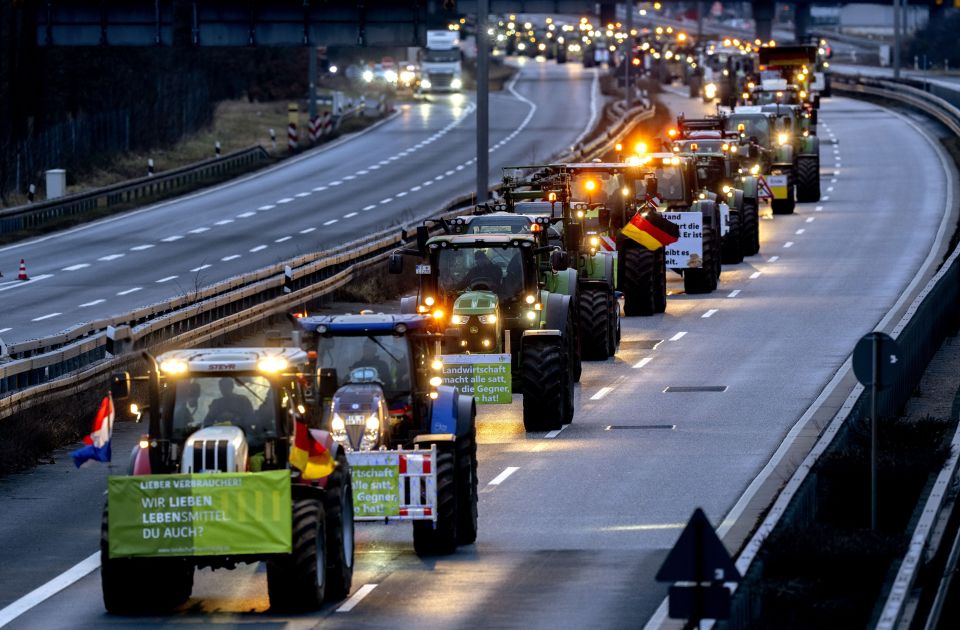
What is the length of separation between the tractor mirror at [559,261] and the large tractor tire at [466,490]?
1012 centimetres

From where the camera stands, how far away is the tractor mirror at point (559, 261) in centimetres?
3164

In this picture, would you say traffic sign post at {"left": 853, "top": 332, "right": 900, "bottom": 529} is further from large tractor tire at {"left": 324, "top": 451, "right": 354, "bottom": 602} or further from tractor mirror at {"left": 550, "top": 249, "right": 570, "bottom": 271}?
tractor mirror at {"left": 550, "top": 249, "right": 570, "bottom": 271}

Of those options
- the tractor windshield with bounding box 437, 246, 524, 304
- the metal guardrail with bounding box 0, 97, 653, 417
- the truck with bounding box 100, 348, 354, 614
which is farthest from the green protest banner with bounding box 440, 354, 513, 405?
the truck with bounding box 100, 348, 354, 614

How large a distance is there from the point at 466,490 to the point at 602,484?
14.6ft

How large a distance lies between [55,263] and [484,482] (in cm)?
3126

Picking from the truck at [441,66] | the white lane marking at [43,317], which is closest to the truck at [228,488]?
the white lane marking at [43,317]

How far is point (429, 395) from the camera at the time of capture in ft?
70.6

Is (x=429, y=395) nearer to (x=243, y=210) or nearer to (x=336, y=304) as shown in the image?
(x=336, y=304)

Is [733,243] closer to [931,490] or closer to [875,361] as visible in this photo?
[931,490]

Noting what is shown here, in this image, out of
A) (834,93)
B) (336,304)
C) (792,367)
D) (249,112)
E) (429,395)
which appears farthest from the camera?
(834,93)

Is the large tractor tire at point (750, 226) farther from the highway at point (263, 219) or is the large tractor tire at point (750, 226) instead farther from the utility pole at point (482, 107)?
the highway at point (263, 219)

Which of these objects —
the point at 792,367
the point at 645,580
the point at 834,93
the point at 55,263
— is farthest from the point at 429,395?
the point at 834,93

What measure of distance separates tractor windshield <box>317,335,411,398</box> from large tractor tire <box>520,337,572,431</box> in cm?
794

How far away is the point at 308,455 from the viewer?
1844 cm
